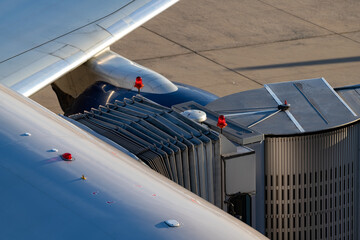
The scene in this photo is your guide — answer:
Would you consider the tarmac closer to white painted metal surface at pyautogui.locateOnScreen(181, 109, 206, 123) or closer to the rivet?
white painted metal surface at pyautogui.locateOnScreen(181, 109, 206, 123)

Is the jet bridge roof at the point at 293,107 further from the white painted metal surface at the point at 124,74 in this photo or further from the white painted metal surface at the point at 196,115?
the white painted metal surface at the point at 124,74

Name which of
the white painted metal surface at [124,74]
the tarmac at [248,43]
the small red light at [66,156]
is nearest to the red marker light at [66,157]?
the small red light at [66,156]

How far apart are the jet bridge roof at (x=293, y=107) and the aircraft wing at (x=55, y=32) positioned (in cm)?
293

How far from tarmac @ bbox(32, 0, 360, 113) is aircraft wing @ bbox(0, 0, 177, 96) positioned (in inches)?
135

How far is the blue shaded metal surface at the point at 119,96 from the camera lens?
32.5ft

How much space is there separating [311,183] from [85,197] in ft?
10.0

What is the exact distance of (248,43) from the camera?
17203 millimetres

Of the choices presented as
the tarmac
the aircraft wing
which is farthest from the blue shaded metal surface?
the tarmac

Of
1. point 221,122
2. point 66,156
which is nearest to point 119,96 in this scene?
point 221,122

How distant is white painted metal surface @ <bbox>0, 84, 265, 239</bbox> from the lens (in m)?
3.98

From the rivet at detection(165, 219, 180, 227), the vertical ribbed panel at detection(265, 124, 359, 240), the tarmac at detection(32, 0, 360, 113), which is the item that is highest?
the tarmac at detection(32, 0, 360, 113)

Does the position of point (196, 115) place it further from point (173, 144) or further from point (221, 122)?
point (173, 144)

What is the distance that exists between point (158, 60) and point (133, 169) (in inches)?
457

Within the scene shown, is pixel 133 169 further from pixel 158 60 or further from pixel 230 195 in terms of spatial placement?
pixel 158 60
